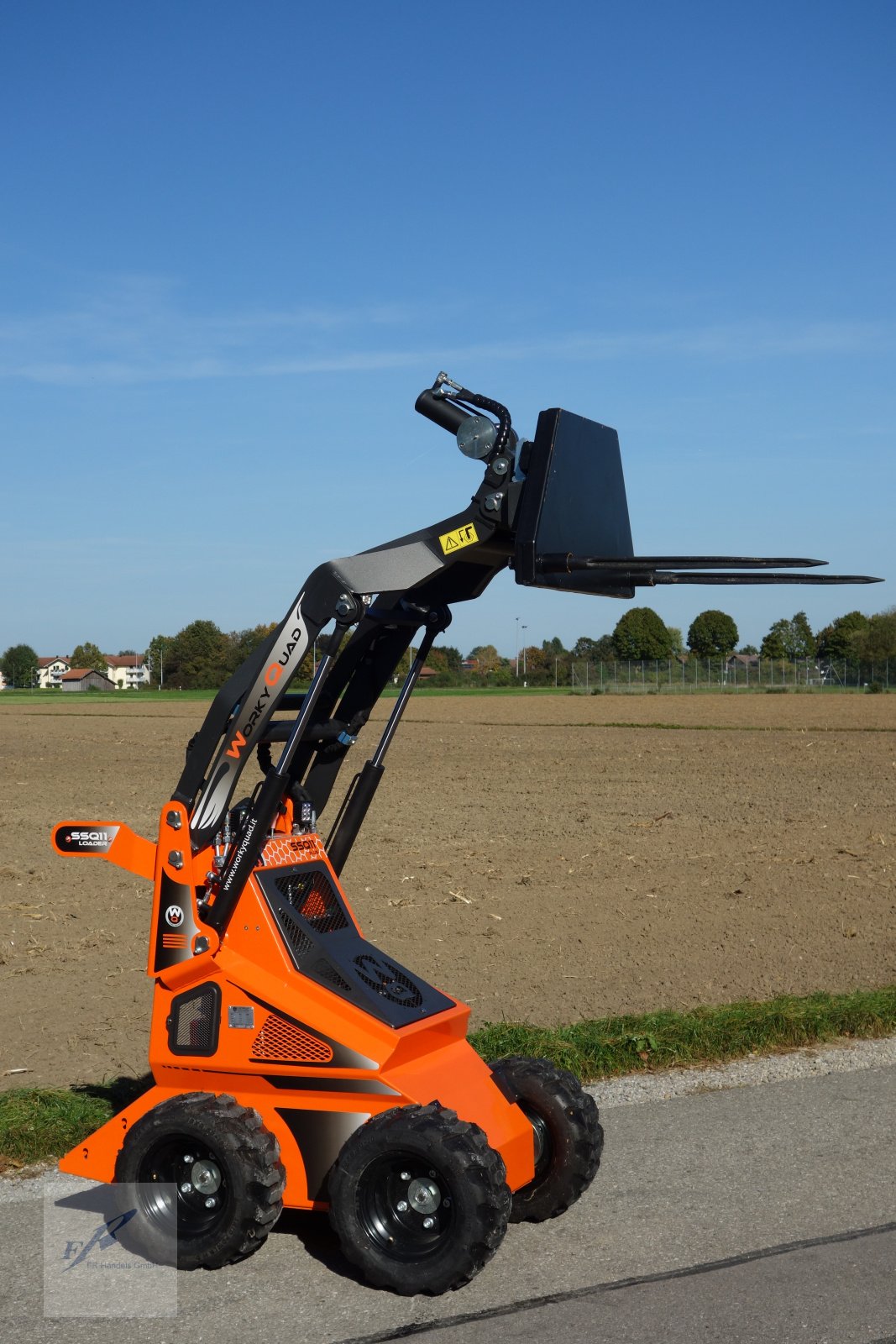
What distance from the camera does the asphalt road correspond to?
388 cm

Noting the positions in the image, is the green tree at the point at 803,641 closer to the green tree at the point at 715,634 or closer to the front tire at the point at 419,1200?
the green tree at the point at 715,634

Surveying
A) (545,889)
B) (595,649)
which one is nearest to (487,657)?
(595,649)

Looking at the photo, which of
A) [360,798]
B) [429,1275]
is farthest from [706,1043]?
[429,1275]

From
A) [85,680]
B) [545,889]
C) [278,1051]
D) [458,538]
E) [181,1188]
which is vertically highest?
[458,538]

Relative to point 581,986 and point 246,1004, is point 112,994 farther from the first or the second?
point 246,1004

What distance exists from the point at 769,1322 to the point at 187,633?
118866 mm

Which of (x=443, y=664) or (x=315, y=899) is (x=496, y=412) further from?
(x=443, y=664)

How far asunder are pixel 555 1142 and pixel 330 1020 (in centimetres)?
98

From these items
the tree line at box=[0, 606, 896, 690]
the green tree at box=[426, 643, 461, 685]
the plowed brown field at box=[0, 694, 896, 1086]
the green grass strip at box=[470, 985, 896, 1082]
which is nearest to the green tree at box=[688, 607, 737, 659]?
the tree line at box=[0, 606, 896, 690]

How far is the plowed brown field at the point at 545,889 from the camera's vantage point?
873cm

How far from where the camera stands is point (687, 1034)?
23.1 ft

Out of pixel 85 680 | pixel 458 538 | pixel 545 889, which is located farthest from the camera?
pixel 85 680

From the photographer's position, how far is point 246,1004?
457 centimetres

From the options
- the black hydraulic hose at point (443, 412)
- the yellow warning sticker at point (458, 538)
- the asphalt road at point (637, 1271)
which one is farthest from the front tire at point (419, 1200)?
the black hydraulic hose at point (443, 412)
